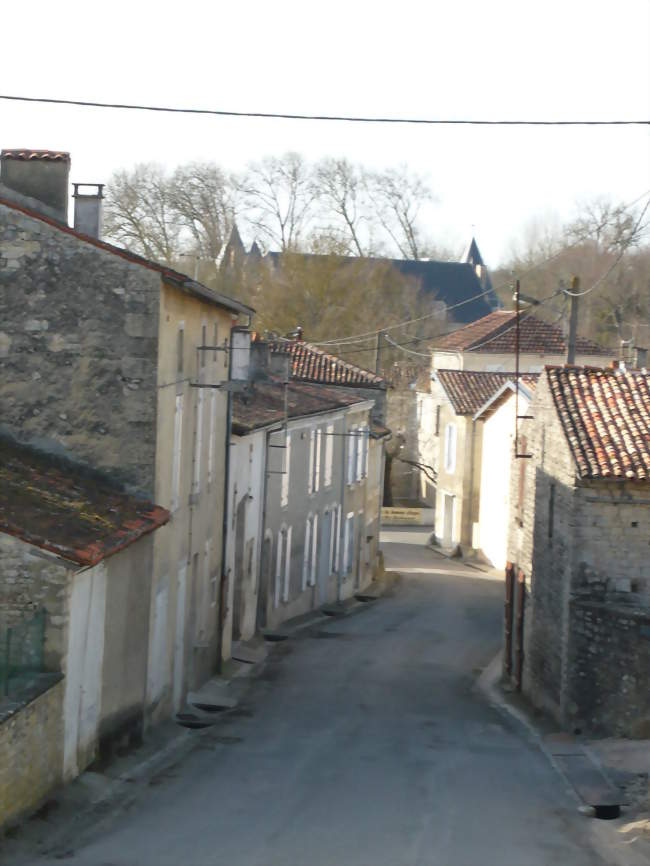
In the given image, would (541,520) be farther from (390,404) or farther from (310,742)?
(390,404)

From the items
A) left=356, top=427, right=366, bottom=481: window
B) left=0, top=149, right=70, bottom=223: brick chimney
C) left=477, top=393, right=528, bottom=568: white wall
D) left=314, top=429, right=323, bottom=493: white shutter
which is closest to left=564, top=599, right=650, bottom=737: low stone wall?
left=0, top=149, right=70, bottom=223: brick chimney

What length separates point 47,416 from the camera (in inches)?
651

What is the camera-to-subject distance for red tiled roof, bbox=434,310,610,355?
2133 inches

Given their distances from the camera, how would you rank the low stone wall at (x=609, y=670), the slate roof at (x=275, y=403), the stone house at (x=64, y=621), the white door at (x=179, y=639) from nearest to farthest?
the stone house at (x=64, y=621), the low stone wall at (x=609, y=670), the white door at (x=179, y=639), the slate roof at (x=275, y=403)

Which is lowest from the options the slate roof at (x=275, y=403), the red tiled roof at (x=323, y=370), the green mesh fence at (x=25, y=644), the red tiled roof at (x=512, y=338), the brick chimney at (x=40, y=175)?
the green mesh fence at (x=25, y=644)

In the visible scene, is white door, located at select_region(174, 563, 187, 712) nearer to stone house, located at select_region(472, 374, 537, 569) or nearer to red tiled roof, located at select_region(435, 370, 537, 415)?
stone house, located at select_region(472, 374, 537, 569)

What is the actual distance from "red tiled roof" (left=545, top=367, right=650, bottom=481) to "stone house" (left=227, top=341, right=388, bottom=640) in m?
5.33

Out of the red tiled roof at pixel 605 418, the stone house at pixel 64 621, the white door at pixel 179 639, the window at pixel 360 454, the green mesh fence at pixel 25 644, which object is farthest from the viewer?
the window at pixel 360 454

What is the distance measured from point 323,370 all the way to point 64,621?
95.2ft

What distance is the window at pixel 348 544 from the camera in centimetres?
3819

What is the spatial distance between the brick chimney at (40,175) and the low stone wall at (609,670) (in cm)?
955

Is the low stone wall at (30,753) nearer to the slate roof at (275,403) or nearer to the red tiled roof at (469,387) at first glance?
the slate roof at (275,403)

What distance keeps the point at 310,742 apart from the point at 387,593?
70.5ft

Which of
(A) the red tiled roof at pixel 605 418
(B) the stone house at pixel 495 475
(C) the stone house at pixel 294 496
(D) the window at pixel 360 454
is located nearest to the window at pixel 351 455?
(C) the stone house at pixel 294 496
